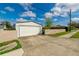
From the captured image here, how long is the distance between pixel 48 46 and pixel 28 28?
0.53 metres

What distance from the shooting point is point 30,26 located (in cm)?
505

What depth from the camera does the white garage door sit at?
16.6 feet

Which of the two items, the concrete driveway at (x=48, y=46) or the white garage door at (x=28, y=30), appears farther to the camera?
the white garage door at (x=28, y=30)

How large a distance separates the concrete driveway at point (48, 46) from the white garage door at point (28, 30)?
9 centimetres

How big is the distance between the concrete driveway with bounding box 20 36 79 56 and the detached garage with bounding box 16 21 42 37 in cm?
10

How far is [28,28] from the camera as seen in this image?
5.11m

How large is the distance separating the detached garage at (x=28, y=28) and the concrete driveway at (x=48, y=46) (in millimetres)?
99

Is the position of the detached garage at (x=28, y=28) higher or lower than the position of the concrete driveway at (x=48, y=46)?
higher

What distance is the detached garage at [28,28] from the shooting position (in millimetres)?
5027

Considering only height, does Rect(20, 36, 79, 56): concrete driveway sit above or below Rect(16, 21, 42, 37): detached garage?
below

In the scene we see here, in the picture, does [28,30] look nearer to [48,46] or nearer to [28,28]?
[28,28]

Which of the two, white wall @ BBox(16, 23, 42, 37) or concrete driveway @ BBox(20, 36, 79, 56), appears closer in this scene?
concrete driveway @ BBox(20, 36, 79, 56)

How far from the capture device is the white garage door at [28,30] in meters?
5.05

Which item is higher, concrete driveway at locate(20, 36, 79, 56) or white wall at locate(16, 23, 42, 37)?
white wall at locate(16, 23, 42, 37)
